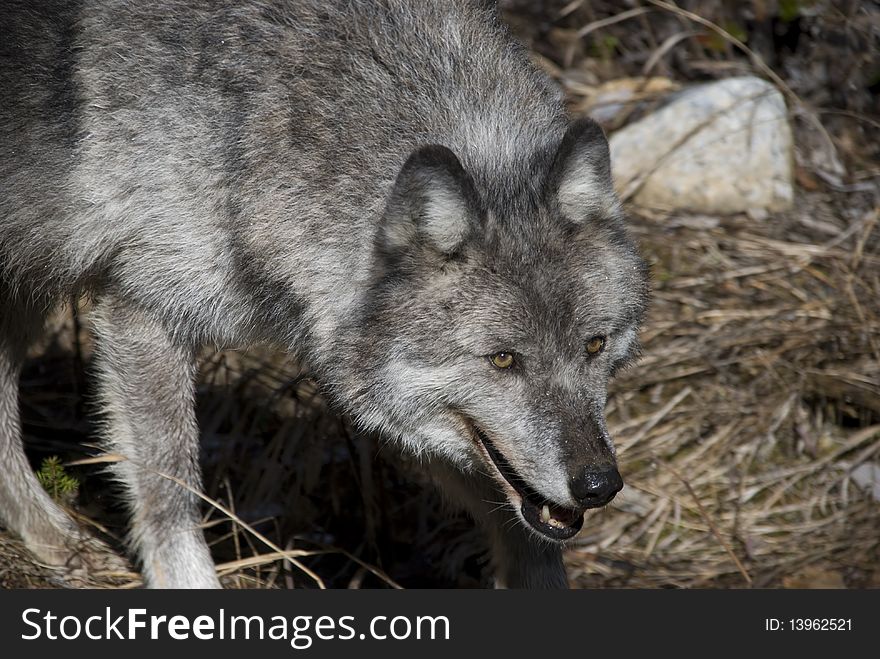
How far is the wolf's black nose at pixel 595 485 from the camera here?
3.51 meters

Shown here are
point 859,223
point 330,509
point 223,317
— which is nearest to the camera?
Answer: point 223,317

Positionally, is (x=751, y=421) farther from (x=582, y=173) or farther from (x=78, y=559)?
(x=78, y=559)

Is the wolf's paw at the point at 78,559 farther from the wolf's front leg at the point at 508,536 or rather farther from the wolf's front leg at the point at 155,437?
the wolf's front leg at the point at 508,536

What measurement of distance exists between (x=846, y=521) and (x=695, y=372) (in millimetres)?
1143

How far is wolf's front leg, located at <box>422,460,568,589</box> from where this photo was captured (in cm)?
448

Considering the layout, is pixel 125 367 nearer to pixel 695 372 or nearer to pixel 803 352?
pixel 695 372

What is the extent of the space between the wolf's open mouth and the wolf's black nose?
203mm

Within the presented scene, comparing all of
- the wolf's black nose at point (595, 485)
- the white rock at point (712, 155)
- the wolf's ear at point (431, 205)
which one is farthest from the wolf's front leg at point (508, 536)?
the white rock at point (712, 155)

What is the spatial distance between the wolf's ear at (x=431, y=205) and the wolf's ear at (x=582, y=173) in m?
0.31

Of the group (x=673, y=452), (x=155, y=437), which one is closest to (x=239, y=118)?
(x=155, y=437)

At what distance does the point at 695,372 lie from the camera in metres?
6.08

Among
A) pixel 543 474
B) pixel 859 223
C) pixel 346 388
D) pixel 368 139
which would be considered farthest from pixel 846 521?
pixel 368 139

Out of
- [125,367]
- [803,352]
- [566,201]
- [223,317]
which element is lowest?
[803,352]

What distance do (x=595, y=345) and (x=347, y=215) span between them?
3.02 ft
